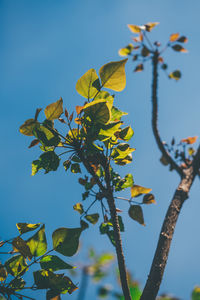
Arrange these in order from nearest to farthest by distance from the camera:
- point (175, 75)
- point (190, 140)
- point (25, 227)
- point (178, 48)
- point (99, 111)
A: 1. point (99, 111)
2. point (25, 227)
3. point (190, 140)
4. point (178, 48)
5. point (175, 75)

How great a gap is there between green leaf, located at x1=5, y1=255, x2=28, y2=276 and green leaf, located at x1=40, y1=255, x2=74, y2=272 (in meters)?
0.07

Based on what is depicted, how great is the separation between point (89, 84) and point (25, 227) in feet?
1.77

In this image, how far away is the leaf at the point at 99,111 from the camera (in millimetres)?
659

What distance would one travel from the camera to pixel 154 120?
61.0 inches

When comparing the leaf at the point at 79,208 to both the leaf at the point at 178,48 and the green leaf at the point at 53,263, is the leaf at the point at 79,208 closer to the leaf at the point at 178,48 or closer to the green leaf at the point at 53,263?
the green leaf at the point at 53,263

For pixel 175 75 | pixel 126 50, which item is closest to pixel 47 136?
pixel 126 50

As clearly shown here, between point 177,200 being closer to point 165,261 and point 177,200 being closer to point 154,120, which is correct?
point 165,261

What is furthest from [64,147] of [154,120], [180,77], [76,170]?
[180,77]

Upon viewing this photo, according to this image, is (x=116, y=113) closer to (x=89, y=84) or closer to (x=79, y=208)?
(x=89, y=84)

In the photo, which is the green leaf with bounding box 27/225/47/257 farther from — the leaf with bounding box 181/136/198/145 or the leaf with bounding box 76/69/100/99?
the leaf with bounding box 181/136/198/145

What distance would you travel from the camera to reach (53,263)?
28.6 inches

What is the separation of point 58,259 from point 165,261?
0.38m

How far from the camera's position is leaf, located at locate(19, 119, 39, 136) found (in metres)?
0.72

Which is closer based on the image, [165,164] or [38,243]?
[38,243]
